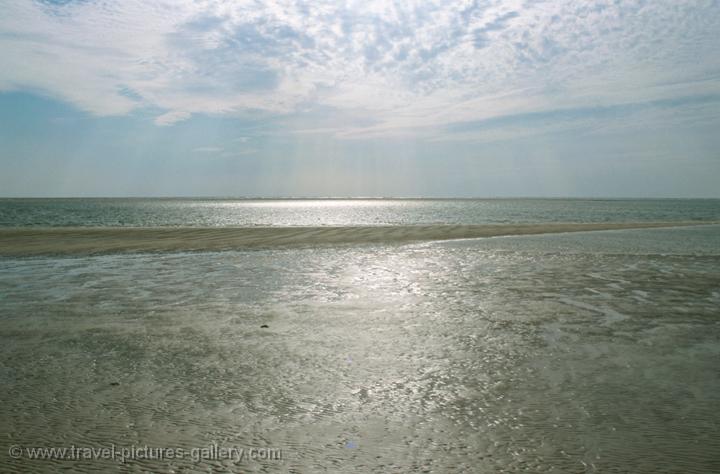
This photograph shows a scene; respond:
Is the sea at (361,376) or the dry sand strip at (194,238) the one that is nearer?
the sea at (361,376)

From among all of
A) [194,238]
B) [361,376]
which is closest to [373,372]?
[361,376]

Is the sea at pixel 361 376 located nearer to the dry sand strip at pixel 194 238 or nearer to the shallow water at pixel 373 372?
the shallow water at pixel 373 372

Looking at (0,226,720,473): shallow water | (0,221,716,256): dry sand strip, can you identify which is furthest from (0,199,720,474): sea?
(0,221,716,256): dry sand strip

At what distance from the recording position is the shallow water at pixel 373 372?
4.25 metres

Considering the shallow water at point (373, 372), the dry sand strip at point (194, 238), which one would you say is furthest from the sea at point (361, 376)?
the dry sand strip at point (194, 238)

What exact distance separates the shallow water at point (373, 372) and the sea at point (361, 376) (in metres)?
0.03

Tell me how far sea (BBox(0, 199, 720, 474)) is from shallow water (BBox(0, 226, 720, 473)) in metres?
0.03

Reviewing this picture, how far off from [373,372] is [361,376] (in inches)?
8.1

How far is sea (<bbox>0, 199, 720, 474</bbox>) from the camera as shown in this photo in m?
4.15

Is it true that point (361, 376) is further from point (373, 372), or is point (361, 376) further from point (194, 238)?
point (194, 238)

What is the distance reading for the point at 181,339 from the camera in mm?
7707

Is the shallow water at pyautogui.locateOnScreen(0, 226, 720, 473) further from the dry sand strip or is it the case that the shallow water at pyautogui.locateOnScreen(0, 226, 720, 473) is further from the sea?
the dry sand strip

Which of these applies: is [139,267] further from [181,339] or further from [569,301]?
[569,301]

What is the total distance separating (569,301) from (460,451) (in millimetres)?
7385
